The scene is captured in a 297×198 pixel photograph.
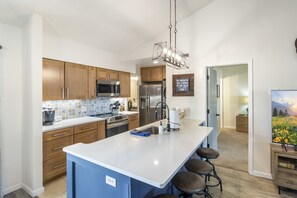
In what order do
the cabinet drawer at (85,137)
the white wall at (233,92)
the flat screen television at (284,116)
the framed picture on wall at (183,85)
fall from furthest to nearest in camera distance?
the white wall at (233,92) < the framed picture on wall at (183,85) < the cabinet drawer at (85,137) < the flat screen television at (284,116)

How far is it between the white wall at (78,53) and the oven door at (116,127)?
1481 mm

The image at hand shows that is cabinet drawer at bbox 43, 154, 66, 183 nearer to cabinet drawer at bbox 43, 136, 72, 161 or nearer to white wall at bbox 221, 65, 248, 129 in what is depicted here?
cabinet drawer at bbox 43, 136, 72, 161

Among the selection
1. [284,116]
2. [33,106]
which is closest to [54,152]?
[33,106]

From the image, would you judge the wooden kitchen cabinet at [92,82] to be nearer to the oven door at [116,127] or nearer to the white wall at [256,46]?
the oven door at [116,127]

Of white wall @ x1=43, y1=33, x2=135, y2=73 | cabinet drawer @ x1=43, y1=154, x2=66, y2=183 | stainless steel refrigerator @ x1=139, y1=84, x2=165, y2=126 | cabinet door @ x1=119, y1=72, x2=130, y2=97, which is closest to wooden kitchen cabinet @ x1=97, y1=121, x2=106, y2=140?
cabinet drawer @ x1=43, y1=154, x2=66, y2=183

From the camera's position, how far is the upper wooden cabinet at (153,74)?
5.05 meters

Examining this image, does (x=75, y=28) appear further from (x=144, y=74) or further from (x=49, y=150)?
Answer: (x=144, y=74)

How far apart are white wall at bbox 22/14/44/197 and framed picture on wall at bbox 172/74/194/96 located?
273 cm

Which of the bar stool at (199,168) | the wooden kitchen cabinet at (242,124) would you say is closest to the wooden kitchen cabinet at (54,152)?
the bar stool at (199,168)

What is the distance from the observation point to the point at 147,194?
1532 millimetres

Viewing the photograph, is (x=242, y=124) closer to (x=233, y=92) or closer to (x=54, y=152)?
(x=233, y=92)

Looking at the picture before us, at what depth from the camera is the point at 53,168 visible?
8.86ft

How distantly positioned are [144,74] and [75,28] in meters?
2.73

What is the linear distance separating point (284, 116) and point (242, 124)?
13.0ft
